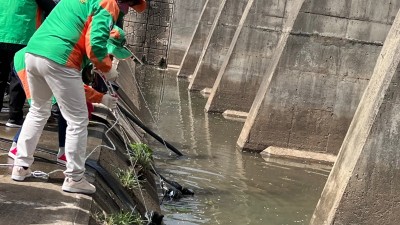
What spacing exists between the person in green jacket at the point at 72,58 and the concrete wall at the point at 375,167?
9.06 ft

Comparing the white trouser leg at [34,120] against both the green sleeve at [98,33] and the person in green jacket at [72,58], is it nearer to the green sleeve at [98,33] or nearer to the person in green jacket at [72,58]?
the person in green jacket at [72,58]

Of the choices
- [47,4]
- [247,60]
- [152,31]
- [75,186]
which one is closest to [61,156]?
[75,186]

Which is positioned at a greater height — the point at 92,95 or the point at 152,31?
the point at 92,95

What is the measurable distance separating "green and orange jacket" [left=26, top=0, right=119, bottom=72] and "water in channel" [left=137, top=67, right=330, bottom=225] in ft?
8.42

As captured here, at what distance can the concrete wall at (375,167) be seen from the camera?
672cm

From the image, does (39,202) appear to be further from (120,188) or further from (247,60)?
(247,60)

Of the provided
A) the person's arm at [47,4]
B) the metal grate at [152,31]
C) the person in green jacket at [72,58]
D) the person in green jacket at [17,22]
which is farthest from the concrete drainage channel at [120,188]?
the metal grate at [152,31]

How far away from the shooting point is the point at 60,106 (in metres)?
5.10

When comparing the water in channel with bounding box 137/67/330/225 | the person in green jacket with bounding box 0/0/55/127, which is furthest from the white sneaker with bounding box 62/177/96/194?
the person in green jacket with bounding box 0/0/55/127

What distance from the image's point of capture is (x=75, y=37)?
5.01 metres

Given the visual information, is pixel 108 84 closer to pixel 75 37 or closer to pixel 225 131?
pixel 75 37

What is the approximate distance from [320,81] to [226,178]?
3188 mm

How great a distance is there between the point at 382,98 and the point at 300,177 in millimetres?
3700

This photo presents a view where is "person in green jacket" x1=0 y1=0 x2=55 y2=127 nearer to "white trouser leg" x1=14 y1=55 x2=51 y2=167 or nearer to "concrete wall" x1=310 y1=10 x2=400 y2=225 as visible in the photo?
"white trouser leg" x1=14 y1=55 x2=51 y2=167
